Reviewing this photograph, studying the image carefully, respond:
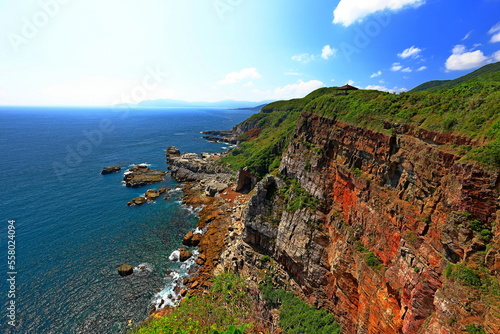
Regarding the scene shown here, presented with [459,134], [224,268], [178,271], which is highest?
[459,134]

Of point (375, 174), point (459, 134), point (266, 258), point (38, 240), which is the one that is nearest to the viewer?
point (459, 134)

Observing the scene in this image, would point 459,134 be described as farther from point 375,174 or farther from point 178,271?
point 178,271

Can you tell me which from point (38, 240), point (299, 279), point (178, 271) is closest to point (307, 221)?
point (299, 279)

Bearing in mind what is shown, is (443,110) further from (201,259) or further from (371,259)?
(201,259)

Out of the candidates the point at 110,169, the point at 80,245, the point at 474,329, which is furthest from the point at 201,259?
the point at 110,169

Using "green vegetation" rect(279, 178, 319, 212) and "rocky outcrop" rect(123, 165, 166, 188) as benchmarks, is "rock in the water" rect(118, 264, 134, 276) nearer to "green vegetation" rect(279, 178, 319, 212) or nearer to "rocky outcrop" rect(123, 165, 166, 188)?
"green vegetation" rect(279, 178, 319, 212)

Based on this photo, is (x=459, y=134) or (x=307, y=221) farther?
(x=307, y=221)

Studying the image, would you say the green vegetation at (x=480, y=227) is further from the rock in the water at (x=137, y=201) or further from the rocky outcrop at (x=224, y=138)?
the rocky outcrop at (x=224, y=138)
